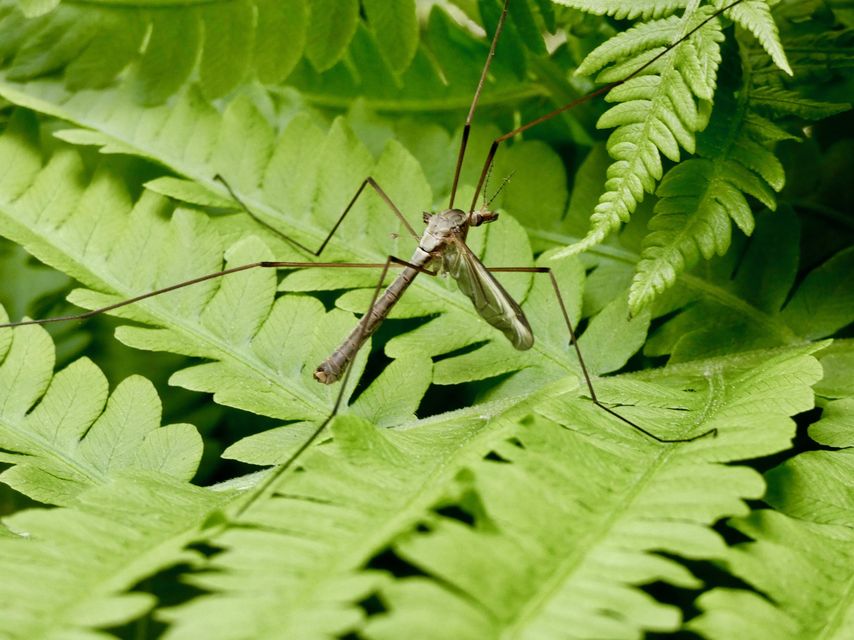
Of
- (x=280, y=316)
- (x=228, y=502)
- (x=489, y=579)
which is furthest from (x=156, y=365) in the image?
(x=489, y=579)

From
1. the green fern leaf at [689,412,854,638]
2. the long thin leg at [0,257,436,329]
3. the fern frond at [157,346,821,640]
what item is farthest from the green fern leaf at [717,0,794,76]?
the long thin leg at [0,257,436,329]

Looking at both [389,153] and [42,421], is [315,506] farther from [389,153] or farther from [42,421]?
[389,153]

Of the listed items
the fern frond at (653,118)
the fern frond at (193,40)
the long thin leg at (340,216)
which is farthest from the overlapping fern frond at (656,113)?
the fern frond at (193,40)

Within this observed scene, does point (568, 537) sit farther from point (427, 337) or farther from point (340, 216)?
point (340, 216)

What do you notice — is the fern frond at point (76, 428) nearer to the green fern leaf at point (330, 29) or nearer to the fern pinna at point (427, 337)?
the fern pinna at point (427, 337)

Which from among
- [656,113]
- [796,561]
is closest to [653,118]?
[656,113]

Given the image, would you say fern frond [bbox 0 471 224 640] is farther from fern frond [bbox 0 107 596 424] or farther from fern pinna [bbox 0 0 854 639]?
fern frond [bbox 0 107 596 424]
